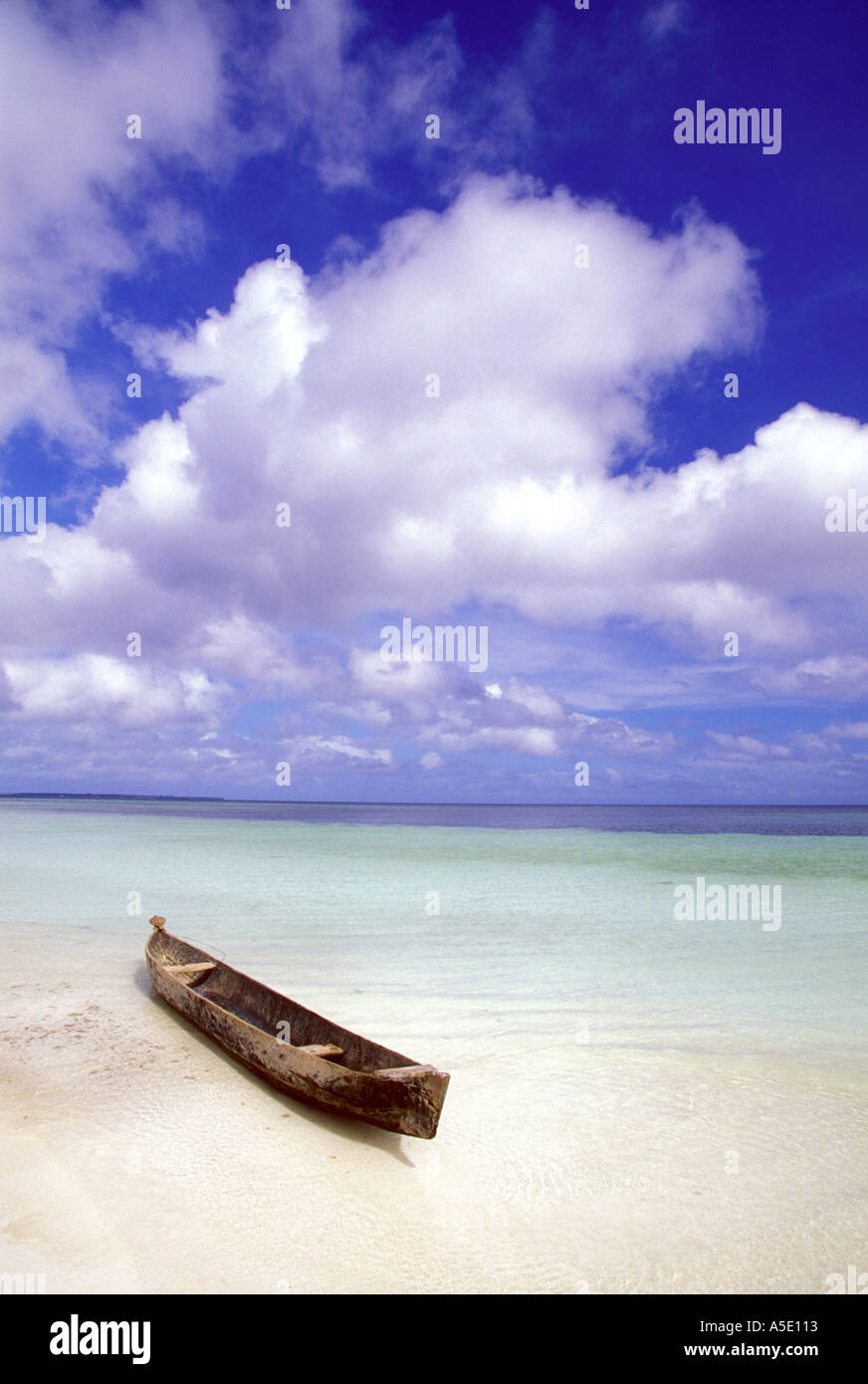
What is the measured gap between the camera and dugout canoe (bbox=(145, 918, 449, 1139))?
4.93 meters

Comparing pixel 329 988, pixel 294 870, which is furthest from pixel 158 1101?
pixel 294 870

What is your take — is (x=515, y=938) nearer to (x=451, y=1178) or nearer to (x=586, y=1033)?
(x=586, y=1033)

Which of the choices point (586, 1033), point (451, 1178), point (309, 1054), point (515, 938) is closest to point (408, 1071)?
point (451, 1178)

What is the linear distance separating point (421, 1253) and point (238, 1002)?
4526mm

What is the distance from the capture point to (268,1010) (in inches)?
296

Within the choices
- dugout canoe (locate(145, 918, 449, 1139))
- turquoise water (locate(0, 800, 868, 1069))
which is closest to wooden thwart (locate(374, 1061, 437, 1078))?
dugout canoe (locate(145, 918, 449, 1139))

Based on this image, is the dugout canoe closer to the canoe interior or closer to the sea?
the canoe interior

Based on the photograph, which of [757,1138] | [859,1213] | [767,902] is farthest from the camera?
[767,902]

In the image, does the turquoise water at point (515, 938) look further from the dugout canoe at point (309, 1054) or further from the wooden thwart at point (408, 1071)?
the wooden thwart at point (408, 1071)

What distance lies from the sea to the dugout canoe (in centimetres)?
45

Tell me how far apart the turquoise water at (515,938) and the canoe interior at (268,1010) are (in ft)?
3.92
